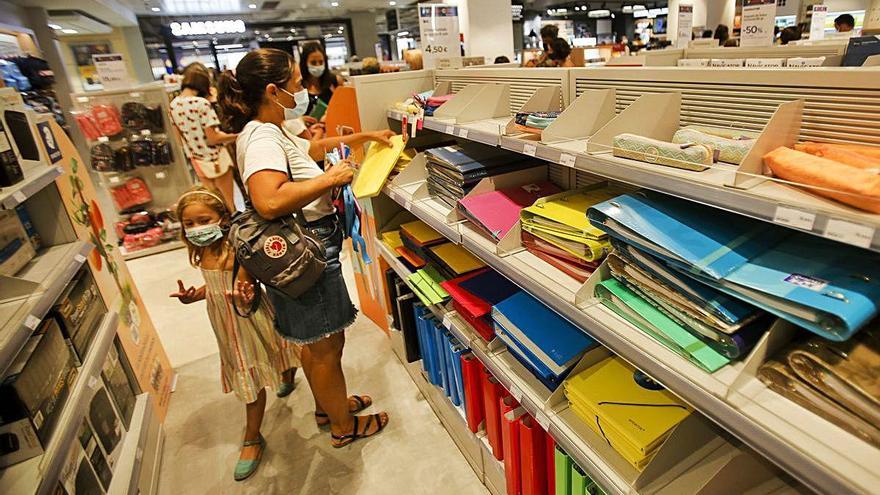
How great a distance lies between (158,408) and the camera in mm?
2770

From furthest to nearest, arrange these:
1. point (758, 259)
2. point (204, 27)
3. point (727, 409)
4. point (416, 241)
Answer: point (204, 27) < point (416, 241) < point (758, 259) < point (727, 409)

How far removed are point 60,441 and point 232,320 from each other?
79cm

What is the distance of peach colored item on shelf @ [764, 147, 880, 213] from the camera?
0.75m

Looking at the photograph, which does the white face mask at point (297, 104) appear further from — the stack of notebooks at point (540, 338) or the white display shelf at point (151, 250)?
the white display shelf at point (151, 250)

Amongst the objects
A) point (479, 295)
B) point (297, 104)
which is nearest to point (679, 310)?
point (479, 295)

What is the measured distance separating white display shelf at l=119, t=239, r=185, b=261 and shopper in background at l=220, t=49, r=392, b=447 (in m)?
4.33

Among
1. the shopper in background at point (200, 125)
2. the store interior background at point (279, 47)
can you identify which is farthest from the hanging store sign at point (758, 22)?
the shopper in background at point (200, 125)

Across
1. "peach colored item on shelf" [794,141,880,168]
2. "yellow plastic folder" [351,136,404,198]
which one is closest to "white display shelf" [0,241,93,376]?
"yellow plastic folder" [351,136,404,198]

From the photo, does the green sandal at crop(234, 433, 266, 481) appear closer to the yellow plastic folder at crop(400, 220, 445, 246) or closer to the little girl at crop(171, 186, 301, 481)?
the little girl at crop(171, 186, 301, 481)

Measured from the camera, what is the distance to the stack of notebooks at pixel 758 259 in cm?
82

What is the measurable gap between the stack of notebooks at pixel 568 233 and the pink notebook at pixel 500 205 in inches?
4.9

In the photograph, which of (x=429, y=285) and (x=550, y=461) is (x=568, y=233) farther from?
(x=429, y=285)

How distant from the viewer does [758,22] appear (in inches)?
146

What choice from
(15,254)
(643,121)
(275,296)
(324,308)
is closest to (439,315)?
(324,308)
